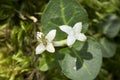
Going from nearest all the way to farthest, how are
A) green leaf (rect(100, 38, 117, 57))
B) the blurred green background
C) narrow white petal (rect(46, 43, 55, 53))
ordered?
narrow white petal (rect(46, 43, 55, 53)) < the blurred green background < green leaf (rect(100, 38, 117, 57))

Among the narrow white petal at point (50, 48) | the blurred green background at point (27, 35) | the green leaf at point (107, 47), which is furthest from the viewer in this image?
the green leaf at point (107, 47)

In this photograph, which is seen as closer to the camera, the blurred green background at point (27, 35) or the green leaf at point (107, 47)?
the blurred green background at point (27, 35)

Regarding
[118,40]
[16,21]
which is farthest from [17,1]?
[118,40]

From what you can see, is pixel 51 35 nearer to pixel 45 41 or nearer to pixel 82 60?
pixel 45 41

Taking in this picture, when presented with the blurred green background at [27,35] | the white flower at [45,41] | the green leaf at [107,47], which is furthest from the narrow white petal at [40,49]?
the green leaf at [107,47]

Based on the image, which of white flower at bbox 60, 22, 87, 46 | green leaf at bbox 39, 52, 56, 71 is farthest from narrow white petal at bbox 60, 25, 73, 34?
→ green leaf at bbox 39, 52, 56, 71

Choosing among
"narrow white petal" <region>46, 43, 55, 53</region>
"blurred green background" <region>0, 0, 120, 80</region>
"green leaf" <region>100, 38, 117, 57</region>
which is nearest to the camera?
"narrow white petal" <region>46, 43, 55, 53</region>

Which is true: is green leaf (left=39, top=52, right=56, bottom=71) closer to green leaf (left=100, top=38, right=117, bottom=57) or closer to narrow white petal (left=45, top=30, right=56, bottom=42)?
narrow white petal (left=45, top=30, right=56, bottom=42)

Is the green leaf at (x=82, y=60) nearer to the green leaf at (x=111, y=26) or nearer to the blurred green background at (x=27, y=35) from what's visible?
the blurred green background at (x=27, y=35)
